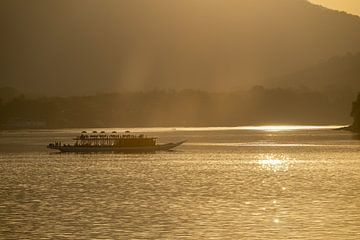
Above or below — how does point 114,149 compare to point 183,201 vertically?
above

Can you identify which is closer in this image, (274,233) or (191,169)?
(274,233)

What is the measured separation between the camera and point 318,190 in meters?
71.3

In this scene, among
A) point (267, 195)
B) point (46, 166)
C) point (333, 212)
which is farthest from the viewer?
point (46, 166)

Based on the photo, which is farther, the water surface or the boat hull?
the boat hull

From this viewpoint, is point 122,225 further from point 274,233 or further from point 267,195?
point 267,195

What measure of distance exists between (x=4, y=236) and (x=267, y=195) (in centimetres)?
2514

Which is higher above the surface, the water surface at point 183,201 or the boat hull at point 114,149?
the boat hull at point 114,149

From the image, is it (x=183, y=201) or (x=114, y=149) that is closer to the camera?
(x=183, y=201)

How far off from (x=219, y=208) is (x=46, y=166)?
191ft

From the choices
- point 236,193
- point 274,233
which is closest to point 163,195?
point 236,193

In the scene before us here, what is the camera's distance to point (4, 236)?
1935 inches

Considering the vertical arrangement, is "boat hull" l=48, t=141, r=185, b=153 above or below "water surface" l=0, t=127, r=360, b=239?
above

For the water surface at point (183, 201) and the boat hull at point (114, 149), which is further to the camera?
the boat hull at point (114, 149)

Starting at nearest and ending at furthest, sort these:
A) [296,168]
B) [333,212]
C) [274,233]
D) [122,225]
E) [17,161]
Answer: [274,233]
[122,225]
[333,212]
[296,168]
[17,161]
